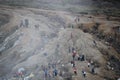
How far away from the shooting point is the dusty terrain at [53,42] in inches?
401

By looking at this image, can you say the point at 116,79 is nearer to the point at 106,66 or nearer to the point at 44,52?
the point at 106,66

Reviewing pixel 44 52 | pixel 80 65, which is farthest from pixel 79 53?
pixel 44 52

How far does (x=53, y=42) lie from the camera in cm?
1071

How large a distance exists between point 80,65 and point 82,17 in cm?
199

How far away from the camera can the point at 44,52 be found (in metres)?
10.4

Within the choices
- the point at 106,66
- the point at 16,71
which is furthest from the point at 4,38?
the point at 106,66

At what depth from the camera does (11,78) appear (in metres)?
9.89

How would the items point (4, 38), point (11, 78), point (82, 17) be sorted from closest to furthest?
1. point (11, 78)
2. point (4, 38)
3. point (82, 17)

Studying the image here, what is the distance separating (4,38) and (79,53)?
276cm

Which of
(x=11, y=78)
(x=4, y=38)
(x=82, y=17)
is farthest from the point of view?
(x=82, y=17)

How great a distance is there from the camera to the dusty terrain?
10.2 metres

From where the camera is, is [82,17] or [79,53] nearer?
[79,53]

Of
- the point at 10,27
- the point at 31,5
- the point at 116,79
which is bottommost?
the point at 116,79

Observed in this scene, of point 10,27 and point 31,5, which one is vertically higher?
A: point 31,5
